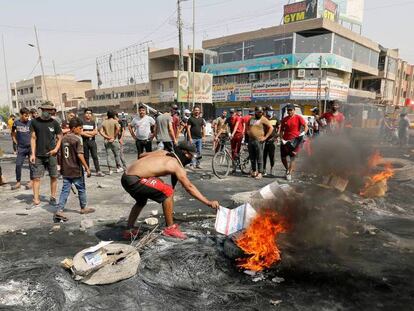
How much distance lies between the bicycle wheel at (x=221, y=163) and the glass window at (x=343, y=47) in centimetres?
2979

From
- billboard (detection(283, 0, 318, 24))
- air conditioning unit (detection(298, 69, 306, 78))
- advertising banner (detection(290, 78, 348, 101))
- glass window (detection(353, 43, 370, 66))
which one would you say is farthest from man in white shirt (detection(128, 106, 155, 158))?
glass window (detection(353, 43, 370, 66))

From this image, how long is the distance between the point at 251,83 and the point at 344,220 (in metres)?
32.3

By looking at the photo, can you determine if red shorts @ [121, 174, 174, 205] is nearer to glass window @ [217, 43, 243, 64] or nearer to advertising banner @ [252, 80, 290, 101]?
advertising banner @ [252, 80, 290, 101]

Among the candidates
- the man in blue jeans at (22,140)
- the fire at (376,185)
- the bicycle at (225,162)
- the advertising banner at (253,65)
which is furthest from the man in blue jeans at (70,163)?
the advertising banner at (253,65)

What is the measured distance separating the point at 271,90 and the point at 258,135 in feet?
89.7

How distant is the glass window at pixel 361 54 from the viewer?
38.0 metres

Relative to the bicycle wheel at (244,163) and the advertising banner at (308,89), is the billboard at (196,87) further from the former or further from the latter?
the bicycle wheel at (244,163)

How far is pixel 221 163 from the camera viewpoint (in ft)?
30.1

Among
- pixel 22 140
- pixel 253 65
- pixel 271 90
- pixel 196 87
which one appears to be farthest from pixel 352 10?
pixel 22 140

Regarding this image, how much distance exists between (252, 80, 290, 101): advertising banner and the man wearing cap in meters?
29.2

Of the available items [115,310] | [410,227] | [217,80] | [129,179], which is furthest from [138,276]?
[217,80]

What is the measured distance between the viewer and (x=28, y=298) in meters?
3.12

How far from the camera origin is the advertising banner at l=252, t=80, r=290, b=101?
108ft

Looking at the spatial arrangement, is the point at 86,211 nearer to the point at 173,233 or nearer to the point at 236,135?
the point at 173,233
